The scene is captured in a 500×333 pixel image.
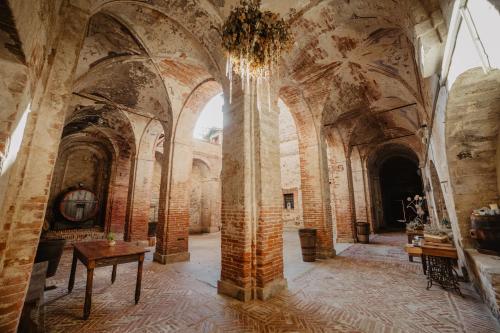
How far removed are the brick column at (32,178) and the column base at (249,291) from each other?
3012 millimetres

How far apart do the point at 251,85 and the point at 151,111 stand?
5639 mm

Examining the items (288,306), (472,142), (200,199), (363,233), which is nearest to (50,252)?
(288,306)

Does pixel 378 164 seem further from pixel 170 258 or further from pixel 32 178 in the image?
pixel 32 178

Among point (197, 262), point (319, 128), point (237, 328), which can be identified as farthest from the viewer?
point (319, 128)

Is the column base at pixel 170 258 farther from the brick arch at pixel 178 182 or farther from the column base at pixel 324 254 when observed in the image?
the column base at pixel 324 254

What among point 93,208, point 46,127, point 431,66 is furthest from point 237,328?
point 93,208

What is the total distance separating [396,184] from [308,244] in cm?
1704

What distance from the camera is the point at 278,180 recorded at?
16.8ft

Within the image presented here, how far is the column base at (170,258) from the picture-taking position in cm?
696

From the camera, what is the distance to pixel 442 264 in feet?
15.1

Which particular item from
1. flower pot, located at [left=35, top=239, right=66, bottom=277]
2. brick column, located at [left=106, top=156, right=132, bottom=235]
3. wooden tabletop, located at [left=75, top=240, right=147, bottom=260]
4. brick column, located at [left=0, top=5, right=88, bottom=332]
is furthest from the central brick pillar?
brick column, located at [left=106, top=156, right=132, bottom=235]

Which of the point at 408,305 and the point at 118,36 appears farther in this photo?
the point at 118,36

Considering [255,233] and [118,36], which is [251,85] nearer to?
[255,233]

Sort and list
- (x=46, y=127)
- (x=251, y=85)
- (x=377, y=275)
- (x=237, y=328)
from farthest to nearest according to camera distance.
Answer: (x=377, y=275) → (x=251, y=85) → (x=237, y=328) → (x=46, y=127)
